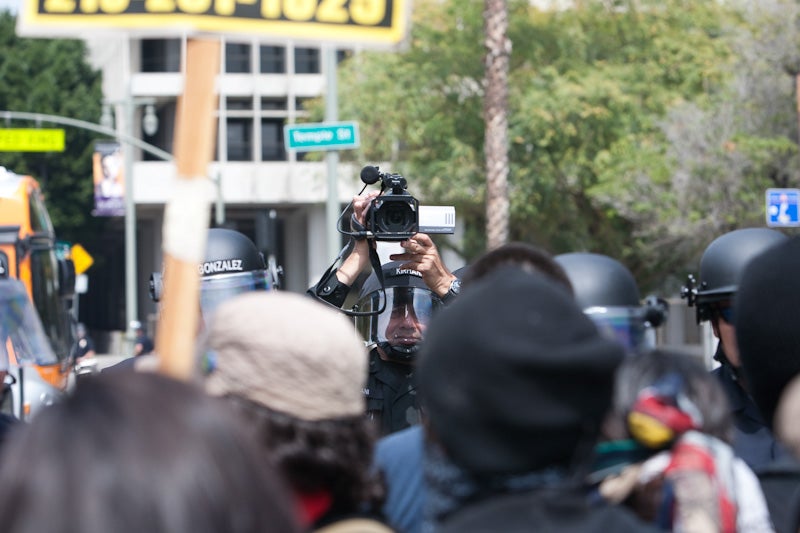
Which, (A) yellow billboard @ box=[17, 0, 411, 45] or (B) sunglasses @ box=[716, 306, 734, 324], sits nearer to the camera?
(A) yellow billboard @ box=[17, 0, 411, 45]

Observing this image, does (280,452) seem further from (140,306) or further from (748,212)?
(140,306)

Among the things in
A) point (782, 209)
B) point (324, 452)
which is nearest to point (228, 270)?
point (324, 452)

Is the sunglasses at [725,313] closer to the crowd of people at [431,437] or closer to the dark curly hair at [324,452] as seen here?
the crowd of people at [431,437]

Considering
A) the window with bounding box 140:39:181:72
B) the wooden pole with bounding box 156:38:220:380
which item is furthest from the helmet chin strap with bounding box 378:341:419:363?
the window with bounding box 140:39:181:72

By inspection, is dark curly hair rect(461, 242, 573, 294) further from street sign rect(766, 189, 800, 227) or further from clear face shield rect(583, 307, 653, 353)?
street sign rect(766, 189, 800, 227)

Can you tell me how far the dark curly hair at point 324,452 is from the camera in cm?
230

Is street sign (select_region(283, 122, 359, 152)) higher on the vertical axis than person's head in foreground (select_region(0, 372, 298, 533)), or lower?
higher

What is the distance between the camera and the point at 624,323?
3.50 meters

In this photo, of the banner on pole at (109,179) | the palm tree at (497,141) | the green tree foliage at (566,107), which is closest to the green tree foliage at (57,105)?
the banner on pole at (109,179)

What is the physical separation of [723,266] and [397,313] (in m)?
1.29

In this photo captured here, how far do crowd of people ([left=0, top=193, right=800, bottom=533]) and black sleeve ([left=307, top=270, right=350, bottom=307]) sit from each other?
2.00 metres

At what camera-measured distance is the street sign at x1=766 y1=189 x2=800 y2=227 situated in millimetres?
15562

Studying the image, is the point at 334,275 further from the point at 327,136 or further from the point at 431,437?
the point at 327,136

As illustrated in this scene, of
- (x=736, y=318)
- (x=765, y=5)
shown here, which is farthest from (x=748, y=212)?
(x=736, y=318)
